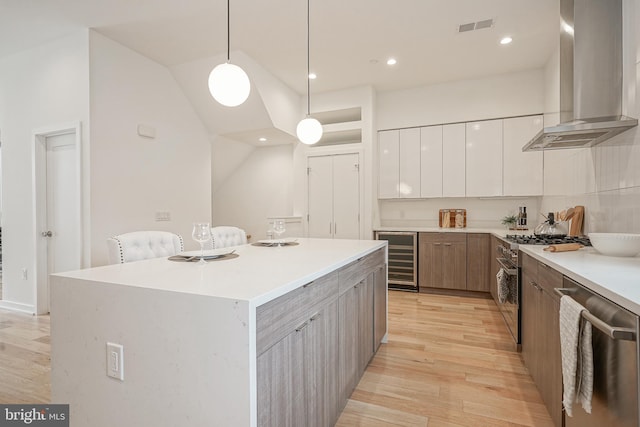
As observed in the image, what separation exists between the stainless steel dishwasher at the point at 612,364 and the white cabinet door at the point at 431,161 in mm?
3632

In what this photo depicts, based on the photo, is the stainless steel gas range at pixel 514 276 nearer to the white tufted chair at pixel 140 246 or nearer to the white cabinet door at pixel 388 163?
the white cabinet door at pixel 388 163

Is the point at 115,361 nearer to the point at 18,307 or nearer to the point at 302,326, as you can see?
the point at 302,326

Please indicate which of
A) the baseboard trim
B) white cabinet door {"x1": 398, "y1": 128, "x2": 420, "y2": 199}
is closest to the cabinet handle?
white cabinet door {"x1": 398, "y1": 128, "x2": 420, "y2": 199}

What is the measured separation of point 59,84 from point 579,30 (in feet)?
15.8

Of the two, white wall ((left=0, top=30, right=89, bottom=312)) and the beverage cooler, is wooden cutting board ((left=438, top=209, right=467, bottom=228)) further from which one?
white wall ((left=0, top=30, right=89, bottom=312))

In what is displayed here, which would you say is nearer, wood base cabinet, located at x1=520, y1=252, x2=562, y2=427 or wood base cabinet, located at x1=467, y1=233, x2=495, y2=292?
wood base cabinet, located at x1=520, y1=252, x2=562, y2=427

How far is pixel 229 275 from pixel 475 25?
11.3ft

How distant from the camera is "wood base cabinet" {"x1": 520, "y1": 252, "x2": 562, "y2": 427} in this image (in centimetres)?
159

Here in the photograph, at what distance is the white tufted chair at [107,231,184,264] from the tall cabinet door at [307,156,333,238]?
3015mm

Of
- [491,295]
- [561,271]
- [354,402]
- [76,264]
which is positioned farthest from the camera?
[491,295]


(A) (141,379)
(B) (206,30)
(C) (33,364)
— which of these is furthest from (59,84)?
(A) (141,379)

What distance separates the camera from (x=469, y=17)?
3.08 meters

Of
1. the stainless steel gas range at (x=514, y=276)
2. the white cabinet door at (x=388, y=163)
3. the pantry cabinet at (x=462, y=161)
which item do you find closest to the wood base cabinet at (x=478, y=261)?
the pantry cabinet at (x=462, y=161)

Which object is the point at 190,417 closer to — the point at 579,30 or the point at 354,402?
the point at 354,402
